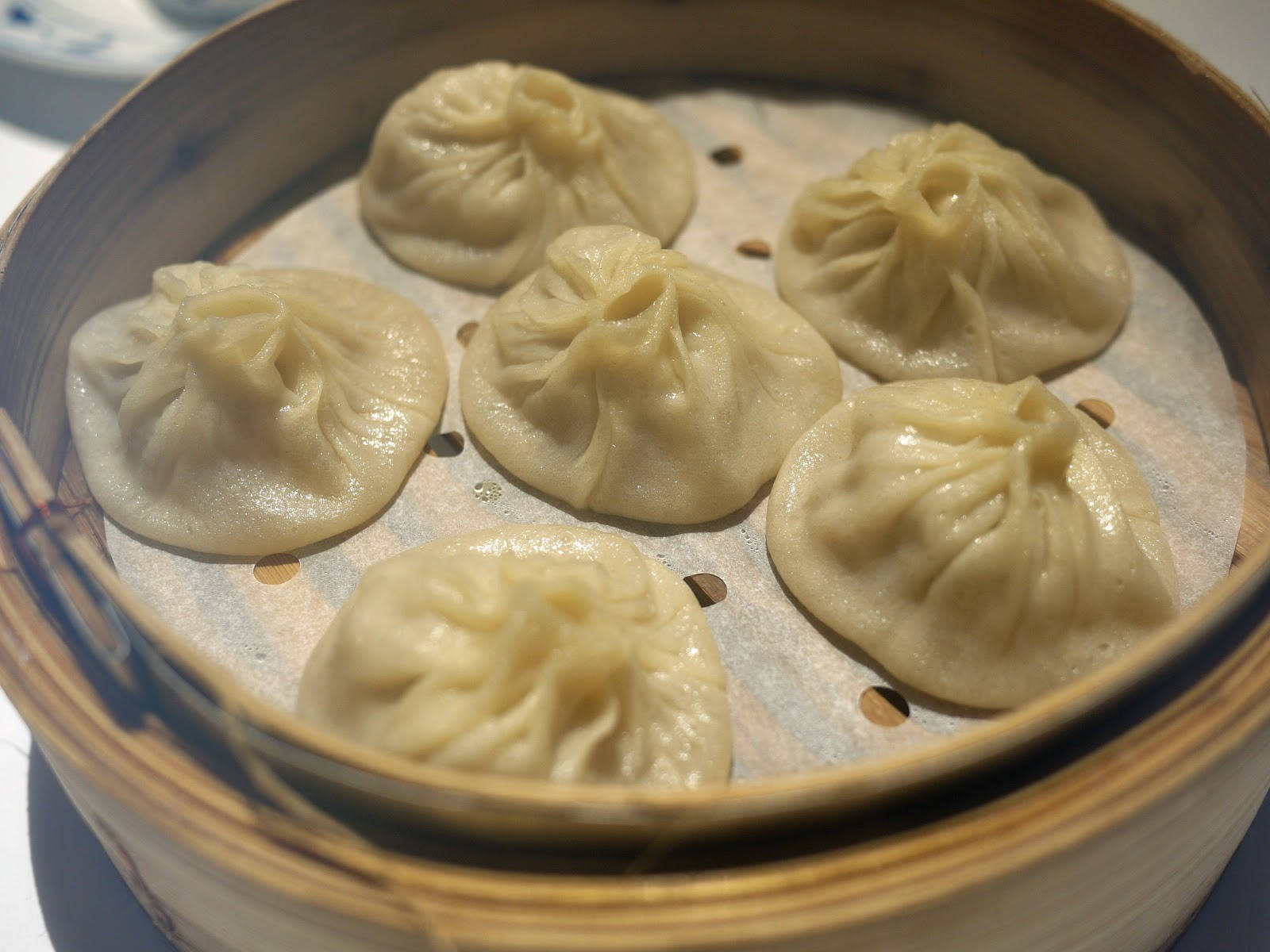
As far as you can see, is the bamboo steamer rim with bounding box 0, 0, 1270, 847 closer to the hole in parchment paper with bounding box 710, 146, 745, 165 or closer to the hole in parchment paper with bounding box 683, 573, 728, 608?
the hole in parchment paper with bounding box 683, 573, 728, 608

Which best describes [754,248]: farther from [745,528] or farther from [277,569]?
[277,569]

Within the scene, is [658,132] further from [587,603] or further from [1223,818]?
[1223,818]

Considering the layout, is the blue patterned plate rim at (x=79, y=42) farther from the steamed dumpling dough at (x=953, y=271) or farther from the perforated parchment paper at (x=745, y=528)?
the steamed dumpling dough at (x=953, y=271)

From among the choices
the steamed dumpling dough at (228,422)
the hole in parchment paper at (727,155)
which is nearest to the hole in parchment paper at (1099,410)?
the hole in parchment paper at (727,155)

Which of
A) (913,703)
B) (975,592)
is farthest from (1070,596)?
(913,703)

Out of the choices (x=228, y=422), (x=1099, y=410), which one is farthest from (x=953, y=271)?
(x=228, y=422)

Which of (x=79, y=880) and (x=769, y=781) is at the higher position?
(x=769, y=781)
